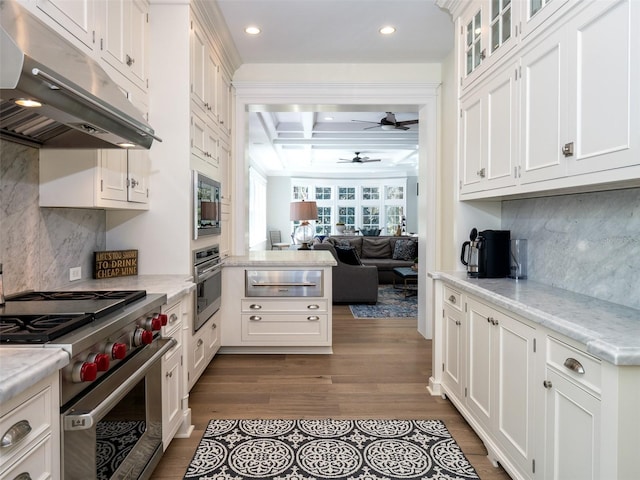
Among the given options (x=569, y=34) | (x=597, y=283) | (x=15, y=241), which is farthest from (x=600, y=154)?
(x=15, y=241)

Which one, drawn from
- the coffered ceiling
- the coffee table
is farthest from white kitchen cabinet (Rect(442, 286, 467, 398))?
the coffee table

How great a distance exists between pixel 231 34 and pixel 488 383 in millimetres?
3327

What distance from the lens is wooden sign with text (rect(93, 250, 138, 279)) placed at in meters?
2.39

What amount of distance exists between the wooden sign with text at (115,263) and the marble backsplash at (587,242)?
101 inches

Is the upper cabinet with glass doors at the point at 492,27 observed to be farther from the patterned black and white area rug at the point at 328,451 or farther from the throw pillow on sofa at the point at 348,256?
the throw pillow on sofa at the point at 348,256

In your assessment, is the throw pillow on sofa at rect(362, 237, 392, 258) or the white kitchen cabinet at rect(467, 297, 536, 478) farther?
the throw pillow on sofa at rect(362, 237, 392, 258)

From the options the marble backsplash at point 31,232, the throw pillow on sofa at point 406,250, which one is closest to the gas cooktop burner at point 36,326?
the marble backsplash at point 31,232

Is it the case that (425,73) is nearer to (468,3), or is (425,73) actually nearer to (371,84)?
(371,84)

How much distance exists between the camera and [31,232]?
198 cm

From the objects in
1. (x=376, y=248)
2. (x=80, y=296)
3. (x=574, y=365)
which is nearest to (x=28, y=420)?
(x=80, y=296)

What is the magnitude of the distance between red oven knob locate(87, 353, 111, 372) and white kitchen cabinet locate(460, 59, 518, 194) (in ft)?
6.76

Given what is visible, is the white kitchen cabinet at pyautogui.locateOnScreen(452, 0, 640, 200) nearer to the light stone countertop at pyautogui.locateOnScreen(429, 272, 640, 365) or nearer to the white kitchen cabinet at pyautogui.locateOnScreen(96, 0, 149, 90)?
the light stone countertop at pyautogui.locateOnScreen(429, 272, 640, 365)

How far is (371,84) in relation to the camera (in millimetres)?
4102

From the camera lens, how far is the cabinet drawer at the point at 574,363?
1.29 m
